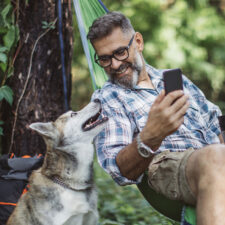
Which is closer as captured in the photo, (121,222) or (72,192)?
(72,192)

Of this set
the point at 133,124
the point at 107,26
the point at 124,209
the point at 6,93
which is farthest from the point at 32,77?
the point at 124,209

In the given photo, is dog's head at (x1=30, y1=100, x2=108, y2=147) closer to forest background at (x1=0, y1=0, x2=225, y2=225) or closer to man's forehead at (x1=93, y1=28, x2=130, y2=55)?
man's forehead at (x1=93, y1=28, x2=130, y2=55)

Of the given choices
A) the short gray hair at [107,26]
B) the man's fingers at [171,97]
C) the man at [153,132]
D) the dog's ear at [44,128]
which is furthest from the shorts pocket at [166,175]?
the short gray hair at [107,26]

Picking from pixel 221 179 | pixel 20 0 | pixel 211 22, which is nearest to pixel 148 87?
pixel 221 179

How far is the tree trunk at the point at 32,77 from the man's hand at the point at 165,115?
1.62 meters

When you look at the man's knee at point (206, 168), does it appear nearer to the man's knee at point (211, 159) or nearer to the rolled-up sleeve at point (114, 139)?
the man's knee at point (211, 159)

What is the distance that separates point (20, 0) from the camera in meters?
3.35

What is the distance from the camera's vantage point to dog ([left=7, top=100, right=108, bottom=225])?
8.42 ft

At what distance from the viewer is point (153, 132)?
6.49 ft

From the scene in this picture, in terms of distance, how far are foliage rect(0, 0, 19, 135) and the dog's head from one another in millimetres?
609

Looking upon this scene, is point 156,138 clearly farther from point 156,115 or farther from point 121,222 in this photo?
point 121,222

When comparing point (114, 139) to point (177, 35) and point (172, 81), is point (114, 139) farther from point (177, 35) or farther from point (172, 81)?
point (177, 35)

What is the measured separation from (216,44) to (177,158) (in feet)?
26.1

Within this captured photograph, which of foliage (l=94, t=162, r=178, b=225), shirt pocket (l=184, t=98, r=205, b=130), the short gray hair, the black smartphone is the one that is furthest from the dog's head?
foliage (l=94, t=162, r=178, b=225)
